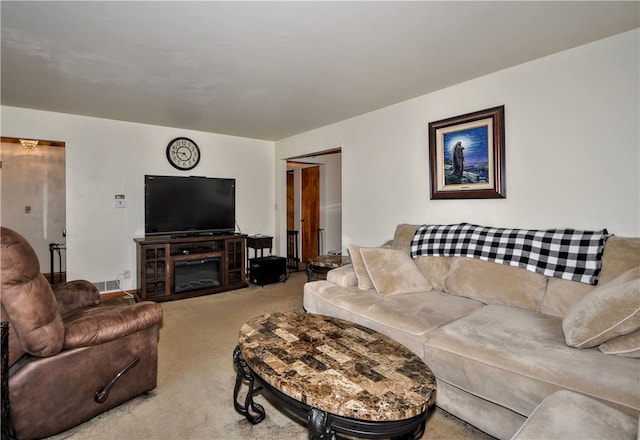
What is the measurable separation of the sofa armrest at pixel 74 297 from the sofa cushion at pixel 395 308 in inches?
65.6

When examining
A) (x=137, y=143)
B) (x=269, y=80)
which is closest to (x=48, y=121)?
(x=137, y=143)

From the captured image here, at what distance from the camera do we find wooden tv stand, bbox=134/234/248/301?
4.10 m

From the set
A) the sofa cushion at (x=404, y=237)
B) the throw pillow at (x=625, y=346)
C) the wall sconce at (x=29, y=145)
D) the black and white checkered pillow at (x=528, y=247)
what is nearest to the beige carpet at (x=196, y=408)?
the throw pillow at (x=625, y=346)

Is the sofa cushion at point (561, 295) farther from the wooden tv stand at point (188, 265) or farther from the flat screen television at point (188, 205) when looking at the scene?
the flat screen television at point (188, 205)

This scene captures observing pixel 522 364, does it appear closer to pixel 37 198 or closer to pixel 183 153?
pixel 183 153

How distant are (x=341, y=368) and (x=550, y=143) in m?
2.32

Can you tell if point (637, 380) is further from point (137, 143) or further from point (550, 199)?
point (137, 143)

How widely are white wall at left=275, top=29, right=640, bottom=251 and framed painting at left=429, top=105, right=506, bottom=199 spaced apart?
71 millimetres

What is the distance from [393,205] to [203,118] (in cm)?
260

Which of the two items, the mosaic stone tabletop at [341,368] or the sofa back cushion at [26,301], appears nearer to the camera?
the mosaic stone tabletop at [341,368]

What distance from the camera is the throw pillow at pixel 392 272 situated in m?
2.68

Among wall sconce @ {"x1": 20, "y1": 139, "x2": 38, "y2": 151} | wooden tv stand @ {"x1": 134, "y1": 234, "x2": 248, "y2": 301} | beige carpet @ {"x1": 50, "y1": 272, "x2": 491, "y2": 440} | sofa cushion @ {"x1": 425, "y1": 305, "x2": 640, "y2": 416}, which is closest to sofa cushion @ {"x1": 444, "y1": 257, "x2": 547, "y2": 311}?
sofa cushion @ {"x1": 425, "y1": 305, "x2": 640, "y2": 416}

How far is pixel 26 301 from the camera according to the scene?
59.6 inches

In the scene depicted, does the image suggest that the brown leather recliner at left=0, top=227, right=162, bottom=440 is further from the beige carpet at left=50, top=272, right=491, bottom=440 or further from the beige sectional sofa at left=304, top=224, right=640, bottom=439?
the beige sectional sofa at left=304, top=224, right=640, bottom=439
